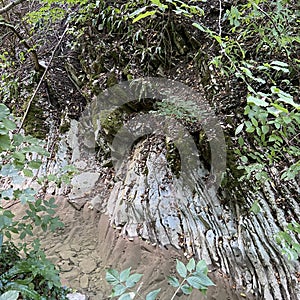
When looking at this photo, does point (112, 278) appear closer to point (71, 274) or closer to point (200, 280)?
point (200, 280)

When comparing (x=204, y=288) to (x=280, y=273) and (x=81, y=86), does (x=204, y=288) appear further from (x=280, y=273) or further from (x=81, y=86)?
(x=81, y=86)

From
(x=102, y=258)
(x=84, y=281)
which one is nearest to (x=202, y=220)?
(x=102, y=258)

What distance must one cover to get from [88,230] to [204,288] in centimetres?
270

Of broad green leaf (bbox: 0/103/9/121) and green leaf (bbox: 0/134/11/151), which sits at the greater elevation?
broad green leaf (bbox: 0/103/9/121)

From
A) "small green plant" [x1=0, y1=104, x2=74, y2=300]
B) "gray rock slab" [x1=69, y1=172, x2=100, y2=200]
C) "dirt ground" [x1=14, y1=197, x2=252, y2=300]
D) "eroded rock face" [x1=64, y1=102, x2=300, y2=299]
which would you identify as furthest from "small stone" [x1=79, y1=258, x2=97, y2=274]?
"gray rock slab" [x1=69, y1=172, x2=100, y2=200]

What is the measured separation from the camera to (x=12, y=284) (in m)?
1.35

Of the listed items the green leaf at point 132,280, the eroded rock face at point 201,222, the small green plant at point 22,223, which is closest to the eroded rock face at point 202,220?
the eroded rock face at point 201,222

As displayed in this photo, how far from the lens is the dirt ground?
89.4 inches

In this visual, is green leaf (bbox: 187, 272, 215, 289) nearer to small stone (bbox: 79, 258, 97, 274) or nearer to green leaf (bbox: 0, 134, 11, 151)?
green leaf (bbox: 0, 134, 11, 151)

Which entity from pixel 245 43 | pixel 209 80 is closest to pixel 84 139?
pixel 209 80

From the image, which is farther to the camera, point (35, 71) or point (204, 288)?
point (35, 71)

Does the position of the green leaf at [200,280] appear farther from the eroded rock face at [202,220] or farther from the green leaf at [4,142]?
the eroded rock face at [202,220]

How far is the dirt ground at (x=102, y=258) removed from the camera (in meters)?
2.27

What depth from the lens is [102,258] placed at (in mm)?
2836
